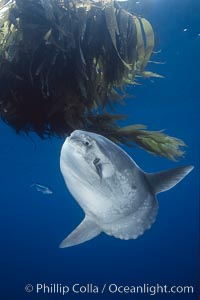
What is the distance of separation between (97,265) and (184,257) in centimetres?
57

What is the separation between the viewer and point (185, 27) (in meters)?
2.37

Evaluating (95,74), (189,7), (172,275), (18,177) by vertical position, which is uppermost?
(189,7)

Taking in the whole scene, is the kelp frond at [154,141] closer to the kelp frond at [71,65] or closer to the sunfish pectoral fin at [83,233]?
the kelp frond at [71,65]

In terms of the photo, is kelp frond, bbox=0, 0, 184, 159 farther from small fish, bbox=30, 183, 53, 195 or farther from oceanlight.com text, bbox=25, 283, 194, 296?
oceanlight.com text, bbox=25, 283, 194, 296

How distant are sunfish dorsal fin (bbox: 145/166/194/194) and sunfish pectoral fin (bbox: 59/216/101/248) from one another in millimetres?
464

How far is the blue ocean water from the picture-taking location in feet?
7.90

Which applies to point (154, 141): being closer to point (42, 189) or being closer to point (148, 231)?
point (148, 231)

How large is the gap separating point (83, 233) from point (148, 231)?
43 centimetres

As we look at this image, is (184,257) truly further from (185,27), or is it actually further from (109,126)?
(185,27)

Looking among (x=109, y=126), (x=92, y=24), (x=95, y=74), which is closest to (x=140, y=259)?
(x=109, y=126)

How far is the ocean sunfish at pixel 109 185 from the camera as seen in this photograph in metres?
2.35

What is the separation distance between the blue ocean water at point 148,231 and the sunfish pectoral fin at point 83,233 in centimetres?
4

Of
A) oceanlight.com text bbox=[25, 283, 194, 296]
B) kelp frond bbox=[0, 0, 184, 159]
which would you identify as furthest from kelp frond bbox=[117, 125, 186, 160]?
oceanlight.com text bbox=[25, 283, 194, 296]

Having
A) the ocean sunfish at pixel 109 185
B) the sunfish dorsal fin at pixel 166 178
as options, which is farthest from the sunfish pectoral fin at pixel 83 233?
the sunfish dorsal fin at pixel 166 178
